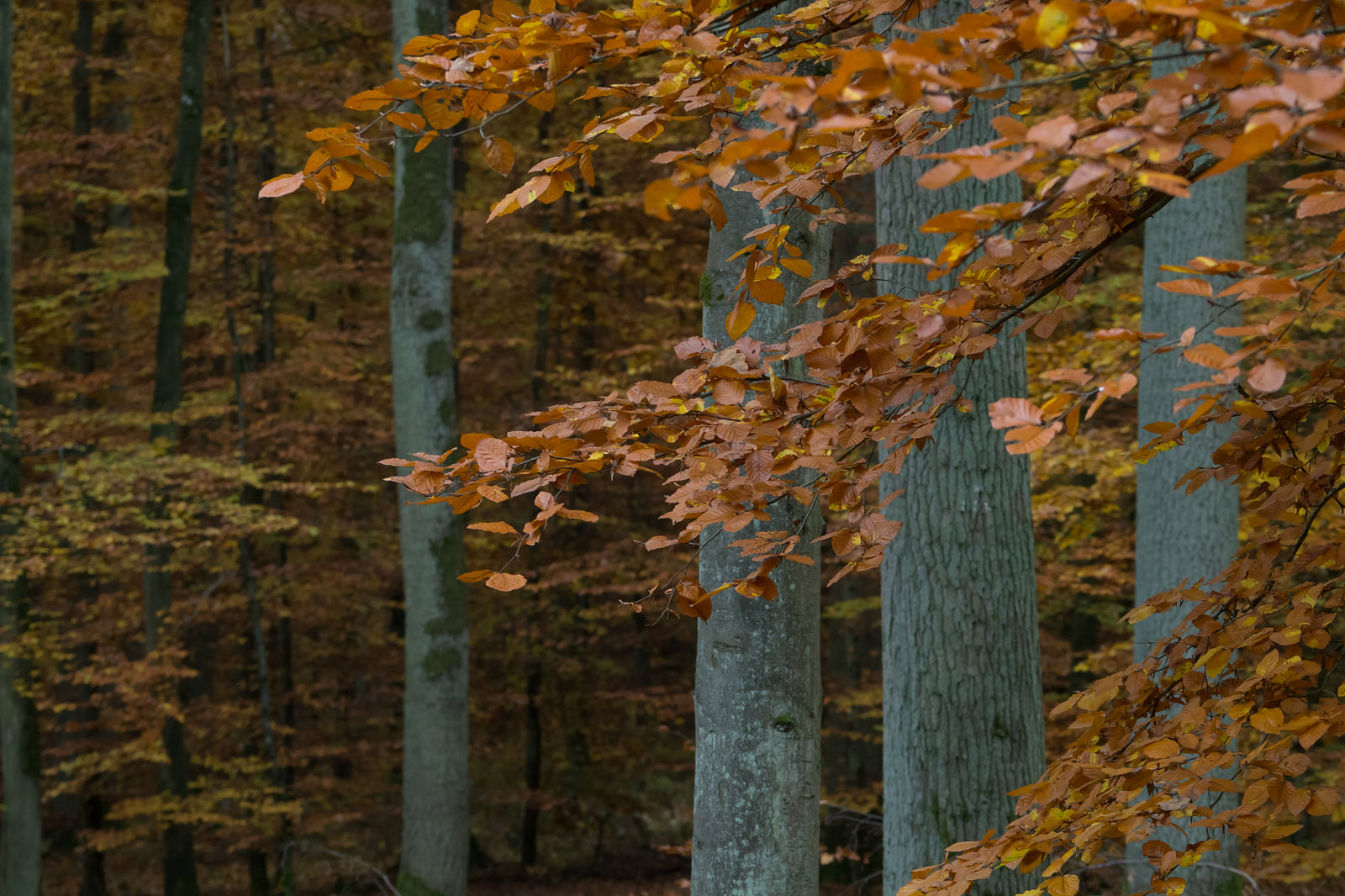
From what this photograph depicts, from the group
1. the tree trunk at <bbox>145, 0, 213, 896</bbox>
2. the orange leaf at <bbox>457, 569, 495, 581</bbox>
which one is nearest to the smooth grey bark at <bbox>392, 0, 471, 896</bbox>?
the tree trunk at <bbox>145, 0, 213, 896</bbox>

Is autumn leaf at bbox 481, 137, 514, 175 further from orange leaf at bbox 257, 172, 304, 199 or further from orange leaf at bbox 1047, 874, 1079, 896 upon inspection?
orange leaf at bbox 1047, 874, 1079, 896

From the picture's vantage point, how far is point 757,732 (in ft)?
8.94

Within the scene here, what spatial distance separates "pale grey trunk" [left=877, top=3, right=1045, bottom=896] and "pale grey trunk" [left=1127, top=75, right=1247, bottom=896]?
3.01 m

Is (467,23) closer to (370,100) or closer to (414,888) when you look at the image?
(370,100)

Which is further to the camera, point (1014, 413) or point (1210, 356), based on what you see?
point (1014, 413)

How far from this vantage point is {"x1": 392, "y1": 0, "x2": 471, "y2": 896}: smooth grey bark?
7.73 metres

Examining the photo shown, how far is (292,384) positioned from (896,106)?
34.4 feet

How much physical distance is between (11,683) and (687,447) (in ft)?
28.2

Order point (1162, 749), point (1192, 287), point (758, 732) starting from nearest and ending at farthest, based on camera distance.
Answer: point (1192, 287) < point (1162, 749) < point (758, 732)

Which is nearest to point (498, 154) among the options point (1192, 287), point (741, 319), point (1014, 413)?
point (741, 319)

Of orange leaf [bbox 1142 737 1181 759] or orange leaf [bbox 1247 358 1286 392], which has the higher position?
orange leaf [bbox 1247 358 1286 392]

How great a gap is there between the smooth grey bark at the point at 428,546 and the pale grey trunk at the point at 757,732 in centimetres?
523

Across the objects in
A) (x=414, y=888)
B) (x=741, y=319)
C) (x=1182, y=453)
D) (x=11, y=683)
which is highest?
(x=741, y=319)

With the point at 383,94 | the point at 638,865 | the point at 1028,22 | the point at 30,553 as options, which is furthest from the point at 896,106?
the point at 638,865
